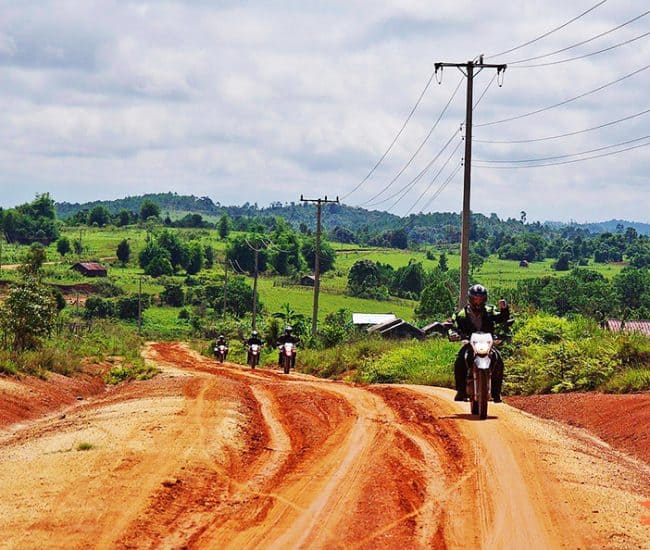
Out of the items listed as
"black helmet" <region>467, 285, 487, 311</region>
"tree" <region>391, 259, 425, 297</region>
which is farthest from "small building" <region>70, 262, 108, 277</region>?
"black helmet" <region>467, 285, 487, 311</region>

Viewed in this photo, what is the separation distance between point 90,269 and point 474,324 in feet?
437

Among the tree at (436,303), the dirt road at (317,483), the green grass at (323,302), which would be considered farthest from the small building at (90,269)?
the dirt road at (317,483)

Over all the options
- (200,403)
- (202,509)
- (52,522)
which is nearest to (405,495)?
(202,509)

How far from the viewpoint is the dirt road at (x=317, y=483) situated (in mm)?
8828

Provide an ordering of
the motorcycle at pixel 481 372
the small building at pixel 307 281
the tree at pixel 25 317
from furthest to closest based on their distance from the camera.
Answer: the small building at pixel 307 281 → the tree at pixel 25 317 → the motorcycle at pixel 481 372

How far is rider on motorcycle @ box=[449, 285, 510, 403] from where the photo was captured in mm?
16141

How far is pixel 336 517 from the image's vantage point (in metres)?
9.35

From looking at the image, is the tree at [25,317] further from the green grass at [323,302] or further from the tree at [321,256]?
the tree at [321,256]

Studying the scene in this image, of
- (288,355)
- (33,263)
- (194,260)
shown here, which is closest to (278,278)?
(194,260)

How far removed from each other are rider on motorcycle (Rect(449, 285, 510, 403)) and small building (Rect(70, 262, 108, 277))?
430 ft

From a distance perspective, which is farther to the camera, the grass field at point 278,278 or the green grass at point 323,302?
the grass field at point 278,278

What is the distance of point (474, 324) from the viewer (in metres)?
16.3

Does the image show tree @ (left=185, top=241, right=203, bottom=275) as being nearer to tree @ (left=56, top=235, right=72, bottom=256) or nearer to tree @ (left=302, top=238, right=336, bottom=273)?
tree @ (left=302, top=238, right=336, bottom=273)

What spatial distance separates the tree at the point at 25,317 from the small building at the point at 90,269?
364 ft
